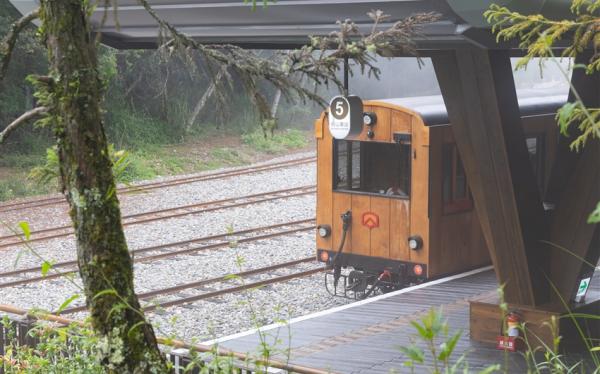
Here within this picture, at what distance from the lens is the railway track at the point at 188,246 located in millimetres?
13262

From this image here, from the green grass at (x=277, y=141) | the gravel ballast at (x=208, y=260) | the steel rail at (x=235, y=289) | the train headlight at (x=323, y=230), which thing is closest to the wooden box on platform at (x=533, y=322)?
the gravel ballast at (x=208, y=260)

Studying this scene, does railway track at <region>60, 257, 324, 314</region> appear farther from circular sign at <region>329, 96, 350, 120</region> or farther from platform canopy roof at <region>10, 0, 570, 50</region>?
platform canopy roof at <region>10, 0, 570, 50</region>

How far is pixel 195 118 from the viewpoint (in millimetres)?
32125

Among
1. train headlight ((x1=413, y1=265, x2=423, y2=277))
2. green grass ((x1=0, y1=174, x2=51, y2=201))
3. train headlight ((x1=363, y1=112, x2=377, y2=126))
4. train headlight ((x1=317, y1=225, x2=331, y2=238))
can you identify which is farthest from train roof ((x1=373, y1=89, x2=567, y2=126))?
green grass ((x1=0, y1=174, x2=51, y2=201))

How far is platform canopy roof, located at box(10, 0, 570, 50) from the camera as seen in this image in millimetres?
6005

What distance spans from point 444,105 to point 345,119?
1805 millimetres

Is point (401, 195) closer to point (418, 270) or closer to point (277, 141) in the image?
point (418, 270)

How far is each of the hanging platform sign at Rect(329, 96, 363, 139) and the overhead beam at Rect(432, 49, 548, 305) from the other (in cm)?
211

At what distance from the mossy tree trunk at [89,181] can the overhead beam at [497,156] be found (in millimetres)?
4244

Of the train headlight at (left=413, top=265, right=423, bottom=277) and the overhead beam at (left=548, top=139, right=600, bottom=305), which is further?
the train headlight at (left=413, top=265, right=423, bottom=277)

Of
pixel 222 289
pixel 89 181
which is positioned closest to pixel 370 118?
pixel 222 289

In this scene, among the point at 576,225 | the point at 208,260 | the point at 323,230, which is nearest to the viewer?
the point at 576,225

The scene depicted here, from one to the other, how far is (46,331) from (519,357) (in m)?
4.83

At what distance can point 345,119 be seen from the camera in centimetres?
1019
